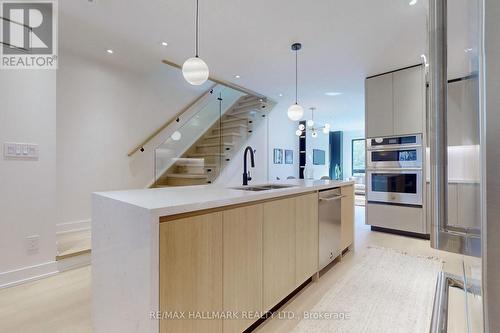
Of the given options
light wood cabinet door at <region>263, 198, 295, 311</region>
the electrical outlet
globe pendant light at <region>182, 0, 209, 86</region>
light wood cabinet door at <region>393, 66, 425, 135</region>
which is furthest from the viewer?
light wood cabinet door at <region>393, 66, 425, 135</region>

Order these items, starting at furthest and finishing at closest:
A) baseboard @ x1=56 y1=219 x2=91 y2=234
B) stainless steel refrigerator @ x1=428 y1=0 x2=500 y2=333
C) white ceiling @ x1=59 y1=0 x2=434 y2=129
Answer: baseboard @ x1=56 y1=219 x2=91 y2=234
white ceiling @ x1=59 y1=0 x2=434 y2=129
stainless steel refrigerator @ x1=428 y1=0 x2=500 y2=333

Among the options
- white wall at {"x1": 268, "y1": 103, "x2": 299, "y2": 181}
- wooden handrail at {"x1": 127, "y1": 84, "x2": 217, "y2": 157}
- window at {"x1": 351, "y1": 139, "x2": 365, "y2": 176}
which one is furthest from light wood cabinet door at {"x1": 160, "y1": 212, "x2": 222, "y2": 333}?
window at {"x1": 351, "y1": 139, "x2": 365, "y2": 176}

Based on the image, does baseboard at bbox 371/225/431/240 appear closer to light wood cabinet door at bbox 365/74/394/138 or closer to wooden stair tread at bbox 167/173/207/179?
light wood cabinet door at bbox 365/74/394/138

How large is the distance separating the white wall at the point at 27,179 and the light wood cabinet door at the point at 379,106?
451 centimetres

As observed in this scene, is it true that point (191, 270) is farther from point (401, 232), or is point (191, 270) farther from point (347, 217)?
point (401, 232)

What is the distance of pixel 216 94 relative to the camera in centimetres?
533

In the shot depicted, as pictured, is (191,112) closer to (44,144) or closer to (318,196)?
(44,144)

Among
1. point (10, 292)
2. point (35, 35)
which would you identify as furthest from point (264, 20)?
point (10, 292)

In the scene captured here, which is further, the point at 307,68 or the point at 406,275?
the point at 307,68

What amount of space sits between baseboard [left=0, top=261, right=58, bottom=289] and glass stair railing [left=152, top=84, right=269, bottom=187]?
1978 millimetres

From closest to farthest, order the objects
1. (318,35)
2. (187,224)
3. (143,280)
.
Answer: (143,280), (187,224), (318,35)

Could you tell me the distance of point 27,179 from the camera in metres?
2.33

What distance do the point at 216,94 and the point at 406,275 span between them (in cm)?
459

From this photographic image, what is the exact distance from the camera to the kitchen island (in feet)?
3.40
